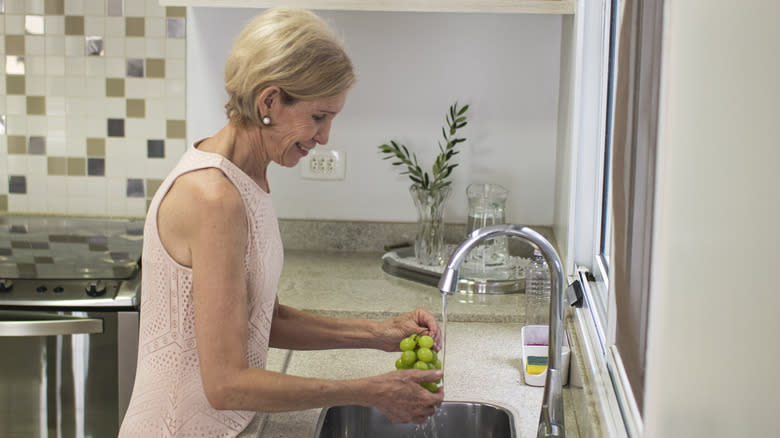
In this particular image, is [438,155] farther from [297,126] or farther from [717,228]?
[717,228]

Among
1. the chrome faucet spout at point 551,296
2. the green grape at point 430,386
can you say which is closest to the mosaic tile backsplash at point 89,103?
the green grape at point 430,386

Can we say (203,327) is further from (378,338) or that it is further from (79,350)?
(79,350)

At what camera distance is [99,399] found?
6.22 feet

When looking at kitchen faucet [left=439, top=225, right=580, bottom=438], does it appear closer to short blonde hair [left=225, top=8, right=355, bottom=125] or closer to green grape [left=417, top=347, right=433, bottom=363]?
green grape [left=417, top=347, right=433, bottom=363]

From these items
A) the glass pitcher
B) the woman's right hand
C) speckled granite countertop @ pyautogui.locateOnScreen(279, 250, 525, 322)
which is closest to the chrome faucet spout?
the woman's right hand

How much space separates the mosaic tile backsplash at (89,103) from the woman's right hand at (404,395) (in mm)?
1660

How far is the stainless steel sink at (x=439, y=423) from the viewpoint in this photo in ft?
4.51

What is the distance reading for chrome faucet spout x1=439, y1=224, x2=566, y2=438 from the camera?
1040 millimetres

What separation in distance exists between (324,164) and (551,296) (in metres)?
1.51

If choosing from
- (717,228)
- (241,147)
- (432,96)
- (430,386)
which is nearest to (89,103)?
(432,96)

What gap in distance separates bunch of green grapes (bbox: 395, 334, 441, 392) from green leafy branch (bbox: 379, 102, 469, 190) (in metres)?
1.00

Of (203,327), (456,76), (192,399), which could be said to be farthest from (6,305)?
(456,76)

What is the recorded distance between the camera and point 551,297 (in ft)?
3.64

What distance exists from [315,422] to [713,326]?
2.97 ft
